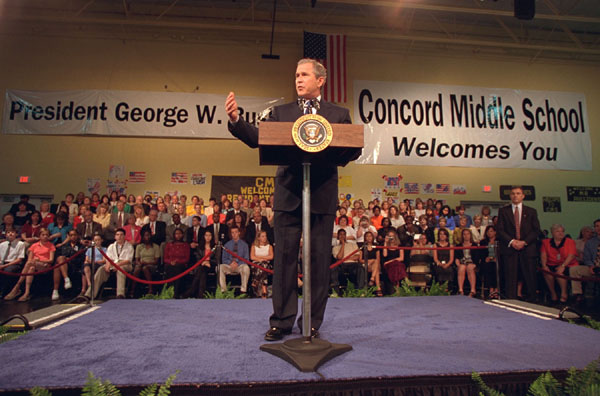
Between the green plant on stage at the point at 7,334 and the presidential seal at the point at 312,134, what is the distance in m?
2.11

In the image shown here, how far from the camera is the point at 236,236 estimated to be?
20.6 ft

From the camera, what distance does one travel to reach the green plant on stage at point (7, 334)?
210 cm

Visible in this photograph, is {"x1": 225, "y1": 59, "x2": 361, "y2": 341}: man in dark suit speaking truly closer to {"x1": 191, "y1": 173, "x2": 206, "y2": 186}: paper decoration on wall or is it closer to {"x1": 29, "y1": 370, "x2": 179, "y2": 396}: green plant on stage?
{"x1": 29, "y1": 370, "x2": 179, "y2": 396}: green plant on stage

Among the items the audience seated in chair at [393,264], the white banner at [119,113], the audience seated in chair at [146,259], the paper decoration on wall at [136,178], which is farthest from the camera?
the paper decoration on wall at [136,178]

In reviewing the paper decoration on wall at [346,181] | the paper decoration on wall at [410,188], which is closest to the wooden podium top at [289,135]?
the paper decoration on wall at [346,181]

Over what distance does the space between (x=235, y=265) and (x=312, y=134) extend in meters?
4.57

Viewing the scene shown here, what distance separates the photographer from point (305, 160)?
1.77m

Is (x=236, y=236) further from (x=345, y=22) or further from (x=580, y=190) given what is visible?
(x=580, y=190)

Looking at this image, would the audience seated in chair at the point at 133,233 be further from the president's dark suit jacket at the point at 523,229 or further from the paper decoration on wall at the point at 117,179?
the president's dark suit jacket at the point at 523,229

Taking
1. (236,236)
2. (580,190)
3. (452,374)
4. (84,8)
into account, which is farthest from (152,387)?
(580,190)

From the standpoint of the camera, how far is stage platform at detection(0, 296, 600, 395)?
1490 mm

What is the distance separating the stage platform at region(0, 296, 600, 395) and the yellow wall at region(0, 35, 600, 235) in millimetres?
6786

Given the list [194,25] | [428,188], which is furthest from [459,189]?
[194,25]

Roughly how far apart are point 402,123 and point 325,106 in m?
7.87
